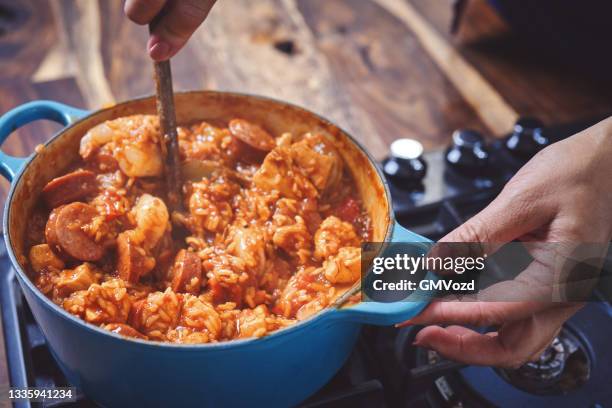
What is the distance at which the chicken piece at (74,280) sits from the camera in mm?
1167

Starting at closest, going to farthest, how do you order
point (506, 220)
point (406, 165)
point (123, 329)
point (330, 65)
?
point (123, 329) → point (506, 220) → point (406, 165) → point (330, 65)

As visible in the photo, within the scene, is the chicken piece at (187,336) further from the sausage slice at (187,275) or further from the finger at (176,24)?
the finger at (176,24)

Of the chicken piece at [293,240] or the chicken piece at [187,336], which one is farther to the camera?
the chicken piece at [293,240]

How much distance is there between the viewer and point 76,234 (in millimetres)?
1241

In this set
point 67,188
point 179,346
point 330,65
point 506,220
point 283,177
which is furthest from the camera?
point 330,65

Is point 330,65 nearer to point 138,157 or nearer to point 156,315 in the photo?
point 138,157

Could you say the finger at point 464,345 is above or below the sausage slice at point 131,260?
below

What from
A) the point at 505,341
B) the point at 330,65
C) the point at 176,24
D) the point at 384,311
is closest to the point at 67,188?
the point at 176,24

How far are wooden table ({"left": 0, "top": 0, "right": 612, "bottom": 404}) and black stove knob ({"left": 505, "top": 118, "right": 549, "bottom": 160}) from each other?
0.28 metres

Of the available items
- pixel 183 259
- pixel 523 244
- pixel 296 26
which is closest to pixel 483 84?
pixel 296 26

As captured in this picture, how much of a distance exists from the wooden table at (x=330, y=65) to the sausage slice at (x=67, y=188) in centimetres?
74

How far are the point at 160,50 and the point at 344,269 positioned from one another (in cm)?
56

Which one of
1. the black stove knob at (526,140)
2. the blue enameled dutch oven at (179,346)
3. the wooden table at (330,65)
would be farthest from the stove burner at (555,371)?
the wooden table at (330,65)

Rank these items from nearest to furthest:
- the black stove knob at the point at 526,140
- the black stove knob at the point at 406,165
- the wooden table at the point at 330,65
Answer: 1. the black stove knob at the point at 406,165
2. the black stove knob at the point at 526,140
3. the wooden table at the point at 330,65
